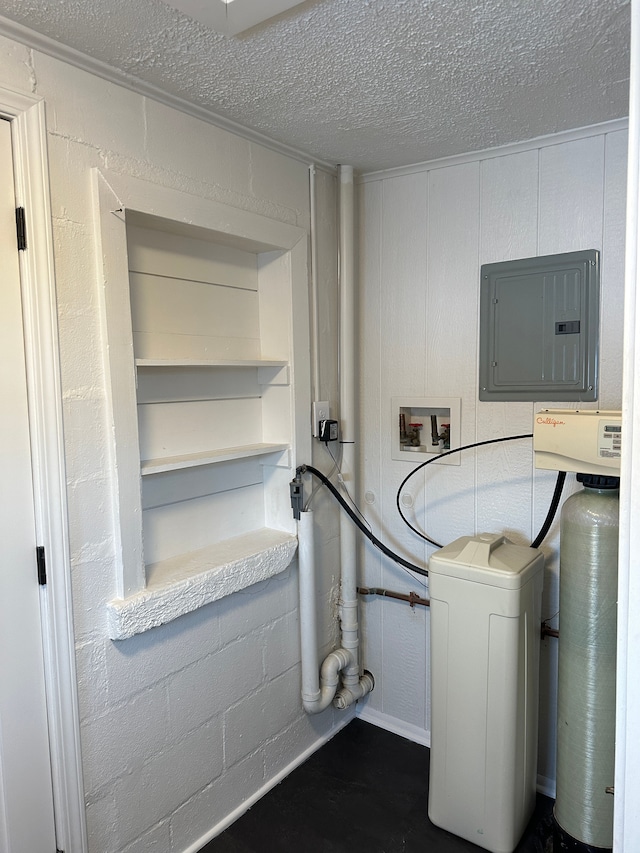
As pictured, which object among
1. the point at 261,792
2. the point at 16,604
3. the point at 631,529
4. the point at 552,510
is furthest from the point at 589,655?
the point at 16,604

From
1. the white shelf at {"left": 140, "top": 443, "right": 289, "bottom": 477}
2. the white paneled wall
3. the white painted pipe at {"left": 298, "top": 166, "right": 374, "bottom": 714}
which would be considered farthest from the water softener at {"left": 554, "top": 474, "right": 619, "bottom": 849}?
the white shelf at {"left": 140, "top": 443, "right": 289, "bottom": 477}

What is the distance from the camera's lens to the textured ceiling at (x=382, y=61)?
1306 millimetres

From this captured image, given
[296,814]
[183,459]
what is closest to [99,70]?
[183,459]

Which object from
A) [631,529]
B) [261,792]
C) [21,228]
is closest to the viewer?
[631,529]

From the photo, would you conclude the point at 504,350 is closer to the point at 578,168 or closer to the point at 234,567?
the point at 578,168

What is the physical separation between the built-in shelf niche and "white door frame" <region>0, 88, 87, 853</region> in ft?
0.49

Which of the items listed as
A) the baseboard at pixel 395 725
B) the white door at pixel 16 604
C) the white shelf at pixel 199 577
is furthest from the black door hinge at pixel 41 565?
the baseboard at pixel 395 725

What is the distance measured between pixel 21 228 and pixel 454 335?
1.51 metres

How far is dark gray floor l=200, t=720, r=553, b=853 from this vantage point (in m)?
1.91

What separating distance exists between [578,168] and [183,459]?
1.63 metres

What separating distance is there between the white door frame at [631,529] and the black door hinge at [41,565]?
1304mm

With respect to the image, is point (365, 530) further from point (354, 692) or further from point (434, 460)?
point (354, 692)

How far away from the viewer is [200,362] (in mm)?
1820

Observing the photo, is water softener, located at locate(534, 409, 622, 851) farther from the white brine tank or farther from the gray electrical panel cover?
the gray electrical panel cover
